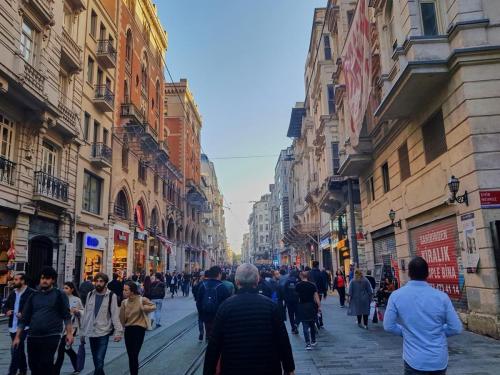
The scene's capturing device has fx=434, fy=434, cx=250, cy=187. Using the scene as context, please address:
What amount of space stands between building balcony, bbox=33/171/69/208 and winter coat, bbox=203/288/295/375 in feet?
53.6

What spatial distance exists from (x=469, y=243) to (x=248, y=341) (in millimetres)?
9377

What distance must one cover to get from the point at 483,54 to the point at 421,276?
936 cm

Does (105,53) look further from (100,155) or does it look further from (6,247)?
(6,247)

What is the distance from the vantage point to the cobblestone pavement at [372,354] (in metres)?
7.44

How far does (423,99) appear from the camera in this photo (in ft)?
44.0

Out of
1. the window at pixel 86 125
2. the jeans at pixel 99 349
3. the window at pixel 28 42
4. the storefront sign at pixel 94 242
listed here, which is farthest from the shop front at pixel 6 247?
the jeans at pixel 99 349

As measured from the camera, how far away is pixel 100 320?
22.5 feet

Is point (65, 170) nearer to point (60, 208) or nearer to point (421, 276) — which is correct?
point (60, 208)

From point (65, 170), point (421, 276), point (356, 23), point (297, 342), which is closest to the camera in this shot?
point (421, 276)

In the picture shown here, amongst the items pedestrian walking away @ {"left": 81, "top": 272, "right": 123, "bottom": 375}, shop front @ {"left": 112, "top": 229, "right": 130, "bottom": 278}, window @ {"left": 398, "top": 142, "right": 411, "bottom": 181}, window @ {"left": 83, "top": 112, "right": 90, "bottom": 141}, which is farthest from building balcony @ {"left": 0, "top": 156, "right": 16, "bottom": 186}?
window @ {"left": 398, "top": 142, "right": 411, "bottom": 181}

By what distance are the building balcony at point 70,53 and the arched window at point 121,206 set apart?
34.1 ft

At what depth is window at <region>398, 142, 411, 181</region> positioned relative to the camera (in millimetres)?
15766

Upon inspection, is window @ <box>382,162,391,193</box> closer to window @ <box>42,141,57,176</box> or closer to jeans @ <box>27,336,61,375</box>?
window @ <box>42,141,57,176</box>

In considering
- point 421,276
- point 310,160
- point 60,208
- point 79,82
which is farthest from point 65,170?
point 310,160
